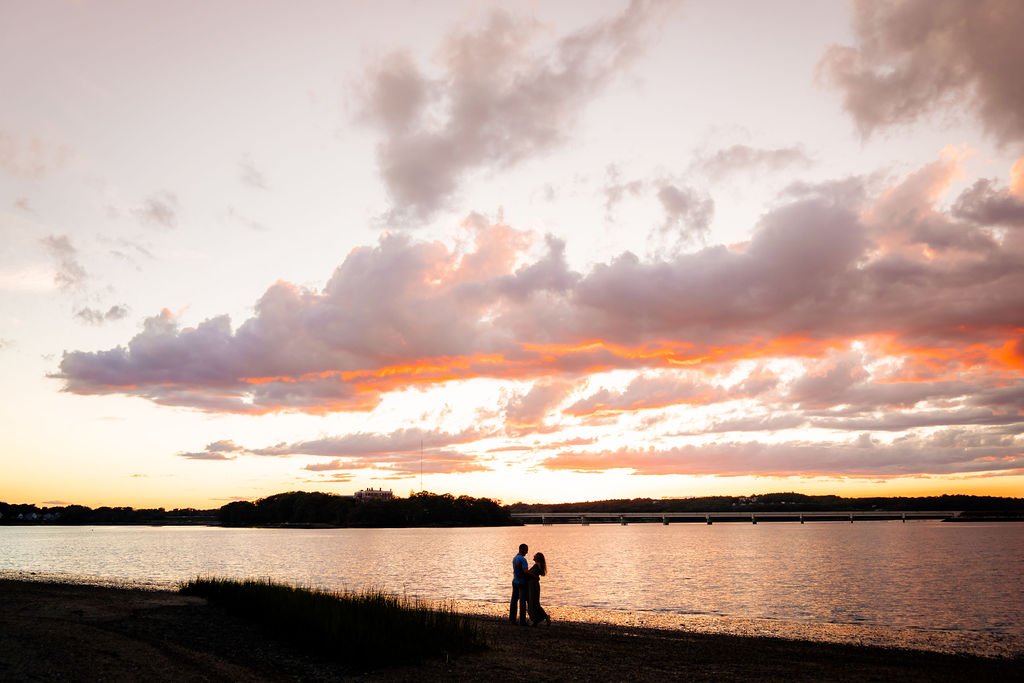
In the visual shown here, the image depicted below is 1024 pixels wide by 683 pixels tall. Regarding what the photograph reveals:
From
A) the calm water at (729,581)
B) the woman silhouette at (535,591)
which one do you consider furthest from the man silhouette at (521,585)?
the calm water at (729,581)

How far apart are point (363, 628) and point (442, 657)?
302 centimetres

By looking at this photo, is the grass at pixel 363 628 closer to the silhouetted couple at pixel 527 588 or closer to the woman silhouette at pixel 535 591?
the silhouetted couple at pixel 527 588

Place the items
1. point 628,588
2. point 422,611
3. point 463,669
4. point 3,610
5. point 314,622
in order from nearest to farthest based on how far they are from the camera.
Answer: point 463,669 → point 314,622 → point 422,611 → point 3,610 → point 628,588

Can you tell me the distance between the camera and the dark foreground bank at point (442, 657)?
826 inches

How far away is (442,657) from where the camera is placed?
23.5 meters

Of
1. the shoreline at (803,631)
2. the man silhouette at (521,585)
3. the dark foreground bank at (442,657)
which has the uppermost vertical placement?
the man silhouette at (521,585)

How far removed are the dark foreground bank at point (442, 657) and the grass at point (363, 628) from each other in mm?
586

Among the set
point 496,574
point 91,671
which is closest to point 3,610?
point 91,671

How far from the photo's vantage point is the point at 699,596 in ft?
182

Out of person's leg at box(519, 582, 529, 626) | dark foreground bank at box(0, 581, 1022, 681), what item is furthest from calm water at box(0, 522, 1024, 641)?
person's leg at box(519, 582, 529, 626)

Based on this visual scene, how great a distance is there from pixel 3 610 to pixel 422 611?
68.6ft

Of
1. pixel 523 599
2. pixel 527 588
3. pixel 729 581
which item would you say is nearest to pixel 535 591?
pixel 527 588

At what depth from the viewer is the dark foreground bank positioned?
68.8ft

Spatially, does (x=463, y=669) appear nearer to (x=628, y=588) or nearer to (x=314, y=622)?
(x=314, y=622)
